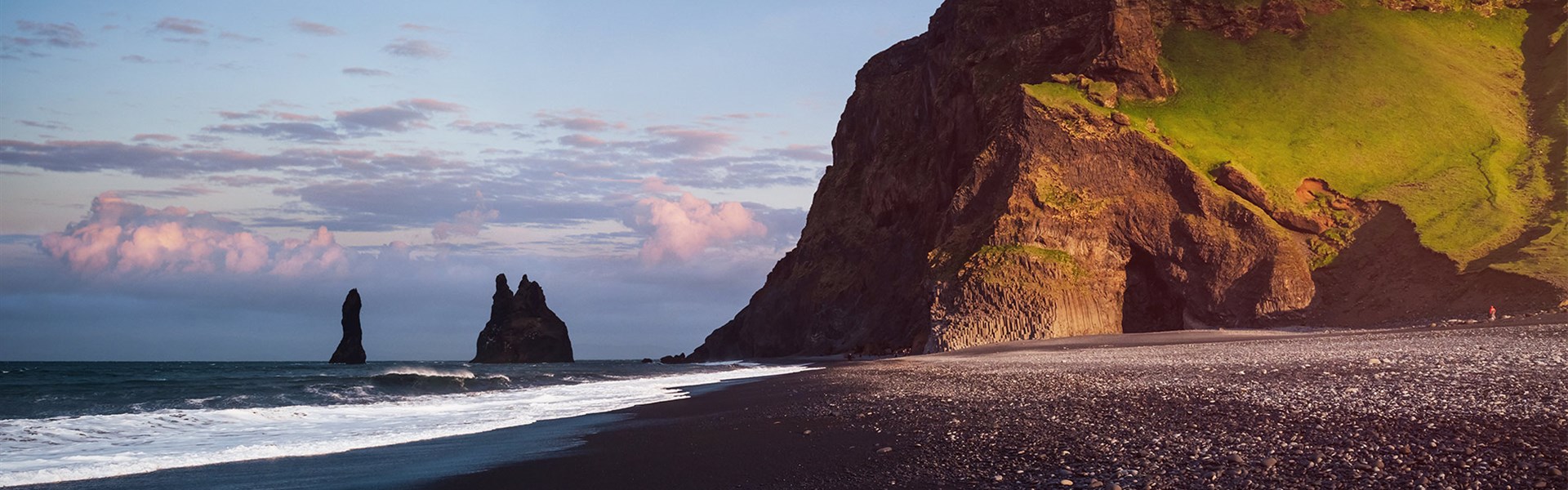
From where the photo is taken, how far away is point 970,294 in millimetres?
59188

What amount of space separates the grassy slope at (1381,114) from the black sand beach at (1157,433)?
42.2 m

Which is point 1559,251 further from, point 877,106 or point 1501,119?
point 877,106

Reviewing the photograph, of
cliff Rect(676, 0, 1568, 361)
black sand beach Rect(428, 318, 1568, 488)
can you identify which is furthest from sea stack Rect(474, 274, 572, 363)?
black sand beach Rect(428, 318, 1568, 488)

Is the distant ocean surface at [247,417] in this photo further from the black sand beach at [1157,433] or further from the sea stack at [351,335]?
the sea stack at [351,335]

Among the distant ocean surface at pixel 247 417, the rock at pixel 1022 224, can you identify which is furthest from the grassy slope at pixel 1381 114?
the distant ocean surface at pixel 247 417

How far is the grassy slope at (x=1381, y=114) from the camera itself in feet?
195

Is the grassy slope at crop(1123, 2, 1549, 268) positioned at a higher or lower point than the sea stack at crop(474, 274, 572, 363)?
higher

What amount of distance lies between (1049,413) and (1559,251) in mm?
47439

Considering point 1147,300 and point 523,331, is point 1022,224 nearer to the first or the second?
point 1147,300

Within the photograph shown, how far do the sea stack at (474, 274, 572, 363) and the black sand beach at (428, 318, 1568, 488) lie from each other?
11997 cm

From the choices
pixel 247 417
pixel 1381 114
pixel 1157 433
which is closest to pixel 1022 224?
pixel 1381 114

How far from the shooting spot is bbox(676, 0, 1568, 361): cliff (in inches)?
2261

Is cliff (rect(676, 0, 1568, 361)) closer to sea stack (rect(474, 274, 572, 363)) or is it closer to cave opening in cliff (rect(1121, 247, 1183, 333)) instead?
cave opening in cliff (rect(1121, 247, 1183, 333))

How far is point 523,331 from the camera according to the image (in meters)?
139
